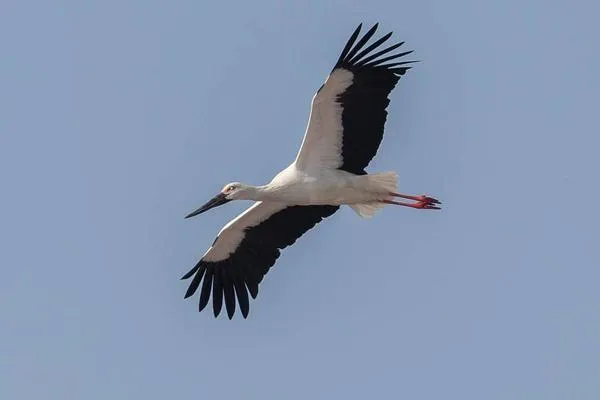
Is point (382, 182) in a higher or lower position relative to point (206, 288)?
higher

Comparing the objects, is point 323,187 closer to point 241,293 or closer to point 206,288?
point 241,293

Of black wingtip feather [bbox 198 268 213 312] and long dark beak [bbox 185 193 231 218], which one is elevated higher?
long dark beak [bbox 185 193 231 218]

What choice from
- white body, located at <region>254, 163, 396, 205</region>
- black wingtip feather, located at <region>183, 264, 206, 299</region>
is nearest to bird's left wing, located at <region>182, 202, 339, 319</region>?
black wingtip feather, located at <region>183, 264, 206, 299</region>

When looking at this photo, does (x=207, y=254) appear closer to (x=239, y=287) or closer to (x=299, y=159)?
(x=239, y=287)

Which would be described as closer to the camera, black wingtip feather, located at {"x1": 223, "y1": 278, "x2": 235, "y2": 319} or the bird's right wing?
the bird's right wing

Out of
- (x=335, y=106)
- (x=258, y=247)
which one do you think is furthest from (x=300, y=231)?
(x=335, y=106)

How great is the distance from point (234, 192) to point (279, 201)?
0.56 metres

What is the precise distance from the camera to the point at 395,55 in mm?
18031

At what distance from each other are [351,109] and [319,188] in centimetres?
86

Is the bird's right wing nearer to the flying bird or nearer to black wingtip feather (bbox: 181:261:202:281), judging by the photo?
the flying bird

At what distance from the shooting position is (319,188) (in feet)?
60.2

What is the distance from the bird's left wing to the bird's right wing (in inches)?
38.5

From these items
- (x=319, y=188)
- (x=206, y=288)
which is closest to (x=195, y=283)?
(x=206, y=288)

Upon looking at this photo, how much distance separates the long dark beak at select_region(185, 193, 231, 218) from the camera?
1912cm
